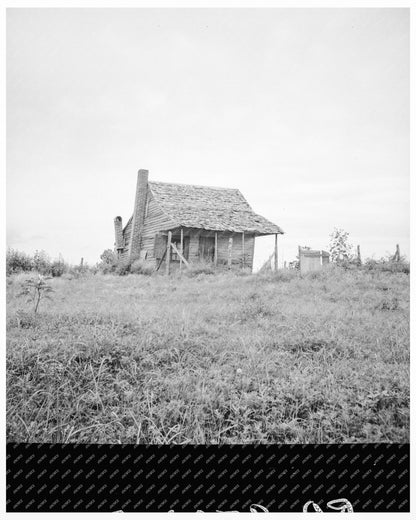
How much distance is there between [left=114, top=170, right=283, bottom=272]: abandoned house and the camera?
10.9 metres

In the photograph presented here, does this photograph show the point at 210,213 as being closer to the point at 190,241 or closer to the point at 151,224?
the point at 190,241

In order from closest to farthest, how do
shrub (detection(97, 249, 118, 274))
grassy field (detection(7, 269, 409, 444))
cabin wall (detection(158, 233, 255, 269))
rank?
grassy field (detection(7, 269, 409, 444)), shrub (detection(97, 249, 118, 274)), cabin wall (detection(158, 233, 255, 269))

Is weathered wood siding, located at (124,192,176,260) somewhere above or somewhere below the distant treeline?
above

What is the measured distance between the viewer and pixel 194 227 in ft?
39.0

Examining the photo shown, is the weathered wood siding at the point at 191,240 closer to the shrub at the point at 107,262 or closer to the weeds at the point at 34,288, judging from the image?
the shrub at the point at 107,262

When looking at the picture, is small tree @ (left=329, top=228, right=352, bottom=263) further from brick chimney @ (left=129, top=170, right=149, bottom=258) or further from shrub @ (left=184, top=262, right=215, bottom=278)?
brick chimney @ (left=129, top=170, right=149, bottom=258)

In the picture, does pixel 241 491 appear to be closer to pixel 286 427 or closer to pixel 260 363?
pixel 286 427

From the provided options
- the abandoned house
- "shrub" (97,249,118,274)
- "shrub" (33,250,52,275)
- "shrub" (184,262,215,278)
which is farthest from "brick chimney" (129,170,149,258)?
"shrub" (33,250,52,275)

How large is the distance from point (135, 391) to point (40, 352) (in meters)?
0.94

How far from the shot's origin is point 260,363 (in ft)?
9.68

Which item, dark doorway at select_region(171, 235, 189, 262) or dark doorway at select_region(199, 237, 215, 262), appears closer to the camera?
dark doorway at select_region(171, 235, 189, 262)

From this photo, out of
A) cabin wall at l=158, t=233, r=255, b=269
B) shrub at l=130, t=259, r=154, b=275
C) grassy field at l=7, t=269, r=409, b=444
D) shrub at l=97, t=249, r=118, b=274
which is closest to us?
grassy field at l=7, t=269, r=409, b=444

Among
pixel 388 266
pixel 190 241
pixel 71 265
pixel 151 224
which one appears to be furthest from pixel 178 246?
pixel 388 266

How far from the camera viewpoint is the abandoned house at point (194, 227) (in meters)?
10.9
